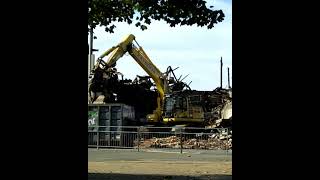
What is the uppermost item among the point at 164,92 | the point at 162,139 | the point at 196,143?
the point at 164,92

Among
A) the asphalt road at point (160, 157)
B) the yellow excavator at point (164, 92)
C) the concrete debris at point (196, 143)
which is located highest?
the yellow excavator at point (164, 92)

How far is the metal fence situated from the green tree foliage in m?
11.5

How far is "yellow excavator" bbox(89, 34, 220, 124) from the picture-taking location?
34312 millimetres

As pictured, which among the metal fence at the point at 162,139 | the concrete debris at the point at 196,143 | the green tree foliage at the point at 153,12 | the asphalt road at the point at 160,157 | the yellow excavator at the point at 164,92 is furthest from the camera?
the yellow excavator at the point at 164,92

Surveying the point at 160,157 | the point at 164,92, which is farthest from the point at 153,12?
the point at 164,92

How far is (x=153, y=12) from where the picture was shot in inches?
491

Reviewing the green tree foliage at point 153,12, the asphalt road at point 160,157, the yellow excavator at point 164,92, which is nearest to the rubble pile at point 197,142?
the asphalt road at point 160,157

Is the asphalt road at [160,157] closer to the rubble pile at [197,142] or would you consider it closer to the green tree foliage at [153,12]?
the rubble pile at [197,142]

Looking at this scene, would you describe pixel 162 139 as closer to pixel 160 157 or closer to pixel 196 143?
pixel 196 143

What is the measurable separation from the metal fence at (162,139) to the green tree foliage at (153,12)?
11480 millimetres

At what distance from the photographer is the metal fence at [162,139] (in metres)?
25.4

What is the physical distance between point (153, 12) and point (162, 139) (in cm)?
1532

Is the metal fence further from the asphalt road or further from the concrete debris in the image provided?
the asphalt road
